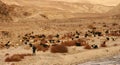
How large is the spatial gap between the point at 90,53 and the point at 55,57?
2831 mm

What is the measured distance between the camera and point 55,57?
91.0ft

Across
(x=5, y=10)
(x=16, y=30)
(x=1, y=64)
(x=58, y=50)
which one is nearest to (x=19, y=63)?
(x=1, y=64)

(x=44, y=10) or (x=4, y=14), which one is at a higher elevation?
(x=4, y=14)

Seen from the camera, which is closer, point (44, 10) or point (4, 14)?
point (4, 14)

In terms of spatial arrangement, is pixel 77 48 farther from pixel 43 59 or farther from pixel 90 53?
pixel 43 59

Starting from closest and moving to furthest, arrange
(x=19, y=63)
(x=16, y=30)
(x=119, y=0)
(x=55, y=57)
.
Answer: (x=19, y=63) < (x=55, y=57) < (x=16, y=30) < (x=119, y=0)

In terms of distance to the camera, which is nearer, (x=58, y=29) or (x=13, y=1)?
(x=58, y=29)

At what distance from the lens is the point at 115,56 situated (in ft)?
91.7

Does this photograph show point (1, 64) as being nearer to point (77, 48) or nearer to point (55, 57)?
point (55, 57)

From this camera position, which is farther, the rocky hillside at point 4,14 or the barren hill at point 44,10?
the barren hill at point 44,10

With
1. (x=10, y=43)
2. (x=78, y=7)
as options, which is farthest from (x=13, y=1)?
(x=10, y=43)

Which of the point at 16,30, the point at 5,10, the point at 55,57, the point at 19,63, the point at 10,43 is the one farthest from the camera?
the point at 5,10

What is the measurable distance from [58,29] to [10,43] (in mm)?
14159

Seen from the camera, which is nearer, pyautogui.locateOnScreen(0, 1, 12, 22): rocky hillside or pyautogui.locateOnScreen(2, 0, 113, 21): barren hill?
pyautogui.locateOnScreen(0, 1, 12, 22): rocky hillside
